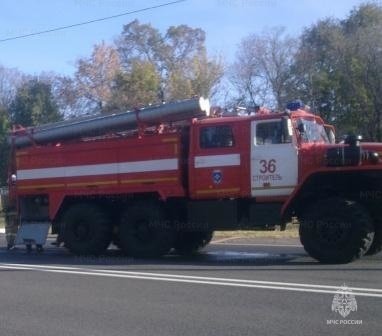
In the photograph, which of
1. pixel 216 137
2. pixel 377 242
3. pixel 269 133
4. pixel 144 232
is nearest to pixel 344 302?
pixel 377 242

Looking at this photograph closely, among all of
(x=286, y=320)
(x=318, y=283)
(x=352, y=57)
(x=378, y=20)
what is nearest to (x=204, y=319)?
(x=286, y=320)

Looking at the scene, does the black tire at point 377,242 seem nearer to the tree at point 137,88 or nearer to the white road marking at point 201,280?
the white road marking at point 201,280

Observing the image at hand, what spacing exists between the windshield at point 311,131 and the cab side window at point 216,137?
1.34 metres

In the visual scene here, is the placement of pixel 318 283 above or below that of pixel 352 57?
below

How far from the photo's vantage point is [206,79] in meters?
43.0

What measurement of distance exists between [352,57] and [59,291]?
27362 mm

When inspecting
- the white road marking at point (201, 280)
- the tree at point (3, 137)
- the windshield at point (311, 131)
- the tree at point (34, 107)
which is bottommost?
the white road marking at point (201, 280)

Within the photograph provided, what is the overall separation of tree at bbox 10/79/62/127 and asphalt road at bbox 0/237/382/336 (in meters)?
30.2

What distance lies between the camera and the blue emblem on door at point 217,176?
47.5 feet

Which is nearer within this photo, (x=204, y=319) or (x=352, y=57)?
(x=204, y=319)

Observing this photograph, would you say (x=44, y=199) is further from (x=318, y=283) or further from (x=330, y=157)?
(x=318, y=283)

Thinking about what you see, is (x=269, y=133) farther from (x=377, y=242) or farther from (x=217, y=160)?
(x=377, y=242)

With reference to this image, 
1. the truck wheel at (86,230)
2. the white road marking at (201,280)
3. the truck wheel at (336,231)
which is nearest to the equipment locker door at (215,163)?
the truck wheel at (336,231)

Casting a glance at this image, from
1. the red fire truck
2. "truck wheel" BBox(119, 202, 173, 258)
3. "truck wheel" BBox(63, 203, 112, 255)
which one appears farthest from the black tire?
"truck wheel" BBox(63, 203, 112, 255)
